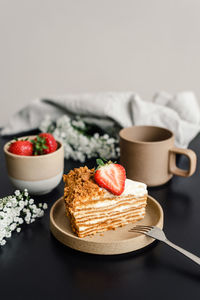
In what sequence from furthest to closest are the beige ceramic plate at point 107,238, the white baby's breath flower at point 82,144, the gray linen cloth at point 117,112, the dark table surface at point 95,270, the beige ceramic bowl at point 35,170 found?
the gray linen cloth at point 117,112 < the white baby's breath flower at point 82,144 < the beige ceramic bowl at point 35,170 < the beige ceramic plate at point 107,238 < the dark table surface at point 95,270

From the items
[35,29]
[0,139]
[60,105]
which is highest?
[35,29]

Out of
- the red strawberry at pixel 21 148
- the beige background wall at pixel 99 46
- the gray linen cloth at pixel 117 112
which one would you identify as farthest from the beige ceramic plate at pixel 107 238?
the beige background wall at pixel 99 46

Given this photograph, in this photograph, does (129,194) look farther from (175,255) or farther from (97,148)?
(97,148)

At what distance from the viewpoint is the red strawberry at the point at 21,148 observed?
129 cm

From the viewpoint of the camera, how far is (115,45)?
3109mm

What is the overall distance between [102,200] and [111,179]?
65mm

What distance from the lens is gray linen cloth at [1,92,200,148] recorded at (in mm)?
1826

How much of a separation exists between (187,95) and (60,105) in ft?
2.30

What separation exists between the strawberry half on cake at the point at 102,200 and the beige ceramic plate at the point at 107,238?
26mm

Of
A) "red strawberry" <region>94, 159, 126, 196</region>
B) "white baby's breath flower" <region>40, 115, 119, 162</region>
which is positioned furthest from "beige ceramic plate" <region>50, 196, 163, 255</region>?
"white baby's breath flower" <region>40, 115, 119, 162</region>

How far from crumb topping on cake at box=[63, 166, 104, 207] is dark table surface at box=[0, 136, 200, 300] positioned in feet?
0.47

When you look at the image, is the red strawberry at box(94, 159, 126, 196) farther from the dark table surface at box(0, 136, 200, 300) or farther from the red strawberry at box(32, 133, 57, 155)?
the red strawberry at box(32, 133, 57, 155)

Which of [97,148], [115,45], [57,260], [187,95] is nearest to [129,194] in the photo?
[57,260]

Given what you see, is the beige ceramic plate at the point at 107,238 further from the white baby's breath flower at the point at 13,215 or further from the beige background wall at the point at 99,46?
the beige background wall at the point at 99,46
